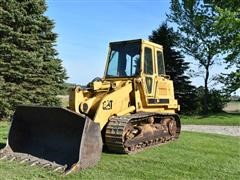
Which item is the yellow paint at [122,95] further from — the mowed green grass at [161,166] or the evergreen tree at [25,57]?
the evergreen tree at [25,57]

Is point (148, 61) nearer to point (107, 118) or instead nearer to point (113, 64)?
point (113, 64)

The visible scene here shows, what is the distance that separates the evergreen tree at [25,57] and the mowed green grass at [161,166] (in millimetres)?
9684

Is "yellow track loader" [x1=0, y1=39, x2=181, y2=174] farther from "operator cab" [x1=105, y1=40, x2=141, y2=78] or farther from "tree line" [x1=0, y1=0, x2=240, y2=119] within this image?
"tree line" [x1=0, y1=0, x2=240, y2=119]

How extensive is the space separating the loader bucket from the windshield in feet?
9.01

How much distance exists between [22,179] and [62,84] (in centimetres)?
1702

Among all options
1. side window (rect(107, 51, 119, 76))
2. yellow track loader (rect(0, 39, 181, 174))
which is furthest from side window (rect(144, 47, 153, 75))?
side window (rect(107, 51, 119, 76))

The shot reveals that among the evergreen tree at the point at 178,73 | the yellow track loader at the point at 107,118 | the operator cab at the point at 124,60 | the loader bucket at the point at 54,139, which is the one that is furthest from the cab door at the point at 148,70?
the evergreen tree at the point at 178,73

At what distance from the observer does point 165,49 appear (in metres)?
30.1

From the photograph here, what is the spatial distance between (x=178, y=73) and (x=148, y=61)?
63.6 ft

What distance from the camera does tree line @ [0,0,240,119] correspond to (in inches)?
789

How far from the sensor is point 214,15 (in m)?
28.3

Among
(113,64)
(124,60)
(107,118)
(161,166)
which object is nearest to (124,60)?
(124,60)

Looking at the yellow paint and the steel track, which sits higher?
the yellow paint

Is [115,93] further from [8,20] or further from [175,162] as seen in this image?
[8,20]
